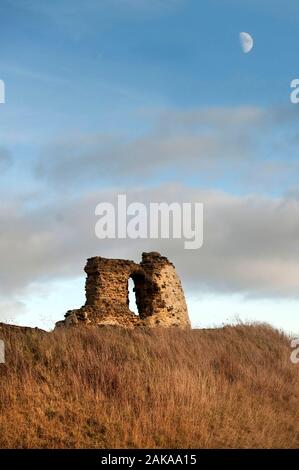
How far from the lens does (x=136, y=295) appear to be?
29.2 meters

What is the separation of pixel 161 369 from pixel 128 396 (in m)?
1.88

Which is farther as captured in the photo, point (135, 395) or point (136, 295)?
point (136, 295)

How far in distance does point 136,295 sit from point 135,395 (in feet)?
58.7

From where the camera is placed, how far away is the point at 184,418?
10562mm

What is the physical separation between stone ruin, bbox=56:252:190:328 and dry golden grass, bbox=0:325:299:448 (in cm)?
978

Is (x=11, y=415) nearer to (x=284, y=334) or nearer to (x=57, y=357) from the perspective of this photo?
(x=57, y=357)

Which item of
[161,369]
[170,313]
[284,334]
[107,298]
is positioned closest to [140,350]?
[161,369]

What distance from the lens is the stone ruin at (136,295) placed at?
25797 mm

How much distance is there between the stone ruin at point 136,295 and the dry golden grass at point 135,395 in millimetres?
9784

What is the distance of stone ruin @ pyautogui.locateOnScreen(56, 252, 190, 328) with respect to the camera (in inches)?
1016

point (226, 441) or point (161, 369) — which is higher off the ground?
point (161, 369)

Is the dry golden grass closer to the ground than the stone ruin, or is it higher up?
closer to the ground

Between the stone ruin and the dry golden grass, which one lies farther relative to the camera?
the stone ruin

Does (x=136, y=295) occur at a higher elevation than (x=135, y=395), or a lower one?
higher
